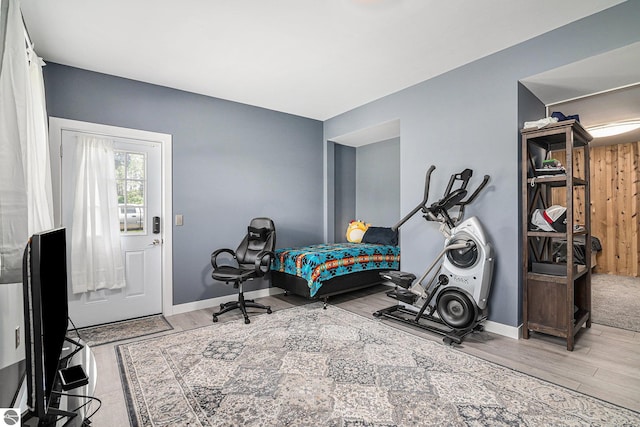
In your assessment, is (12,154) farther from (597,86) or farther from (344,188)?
(344,188)

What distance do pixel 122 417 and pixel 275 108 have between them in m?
3.92

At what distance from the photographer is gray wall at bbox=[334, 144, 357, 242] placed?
18.3 ft

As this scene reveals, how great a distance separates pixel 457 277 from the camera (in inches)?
120

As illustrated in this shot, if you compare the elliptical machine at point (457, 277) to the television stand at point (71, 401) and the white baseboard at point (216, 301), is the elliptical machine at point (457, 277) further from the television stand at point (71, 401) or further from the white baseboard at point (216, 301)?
the television stand at point (71, 401)

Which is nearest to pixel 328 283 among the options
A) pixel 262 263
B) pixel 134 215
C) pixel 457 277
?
pixel 262 263

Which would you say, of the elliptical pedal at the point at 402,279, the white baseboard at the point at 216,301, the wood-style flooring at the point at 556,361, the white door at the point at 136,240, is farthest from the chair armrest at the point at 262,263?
the elliptical pedal at the point at 402,279

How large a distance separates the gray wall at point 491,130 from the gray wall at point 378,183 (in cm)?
133

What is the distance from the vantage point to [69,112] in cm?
321

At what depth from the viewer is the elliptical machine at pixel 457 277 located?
2.90 m

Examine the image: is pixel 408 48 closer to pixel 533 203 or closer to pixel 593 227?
pixel 533 203

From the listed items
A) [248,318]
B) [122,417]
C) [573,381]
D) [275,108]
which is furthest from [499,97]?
[122,417]

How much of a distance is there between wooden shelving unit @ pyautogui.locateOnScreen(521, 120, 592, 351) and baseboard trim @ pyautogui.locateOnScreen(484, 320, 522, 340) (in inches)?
2.5

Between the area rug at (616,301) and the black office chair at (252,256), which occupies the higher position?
the black office chair at (252,256)

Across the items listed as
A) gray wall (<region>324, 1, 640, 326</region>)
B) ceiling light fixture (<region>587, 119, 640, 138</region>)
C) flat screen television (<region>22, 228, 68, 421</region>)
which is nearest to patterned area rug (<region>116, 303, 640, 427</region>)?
gray wall (<region>324, 1, 640, 326</region>)
